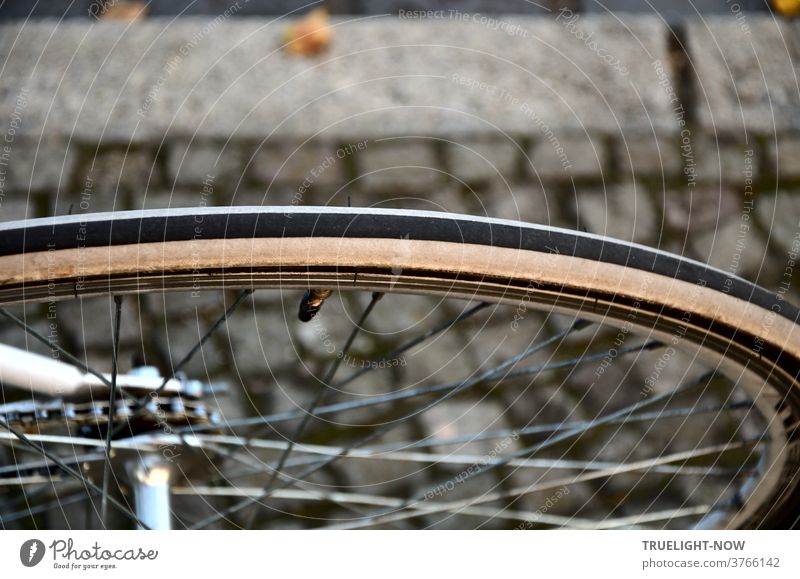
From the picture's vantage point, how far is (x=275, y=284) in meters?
0.36

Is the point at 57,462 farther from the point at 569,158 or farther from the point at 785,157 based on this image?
the point at 785,157

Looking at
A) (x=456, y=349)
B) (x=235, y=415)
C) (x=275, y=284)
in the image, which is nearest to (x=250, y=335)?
(x=235, y=415)

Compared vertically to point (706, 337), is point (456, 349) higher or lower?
higher

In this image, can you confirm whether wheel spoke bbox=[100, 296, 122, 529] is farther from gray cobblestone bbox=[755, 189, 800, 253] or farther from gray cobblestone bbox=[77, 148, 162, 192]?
gray cobblestone bbox=[755, 189, 800, 253]

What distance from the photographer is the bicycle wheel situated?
0.34 metres

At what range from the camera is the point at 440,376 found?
78 centimetres

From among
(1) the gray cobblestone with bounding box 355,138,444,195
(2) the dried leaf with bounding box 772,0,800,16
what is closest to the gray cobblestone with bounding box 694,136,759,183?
(2) the dried leaf with bounding box 772,0,800,16

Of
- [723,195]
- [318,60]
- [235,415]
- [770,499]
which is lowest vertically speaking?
[770,499]

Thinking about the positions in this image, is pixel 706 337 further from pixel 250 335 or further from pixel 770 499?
pixel 250 335

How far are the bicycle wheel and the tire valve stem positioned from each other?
18 millimetres

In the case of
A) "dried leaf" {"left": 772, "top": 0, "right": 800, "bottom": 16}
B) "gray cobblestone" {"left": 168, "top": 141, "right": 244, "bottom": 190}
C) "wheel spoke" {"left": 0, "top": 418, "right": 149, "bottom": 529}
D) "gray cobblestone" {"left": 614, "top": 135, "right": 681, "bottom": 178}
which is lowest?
"wheel spoke" {"left": 0, "top": 418, "right": 149, "bottom": 529}

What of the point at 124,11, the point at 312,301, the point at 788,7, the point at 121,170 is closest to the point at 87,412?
the point at 312,301

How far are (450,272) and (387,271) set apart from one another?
1.1 inches

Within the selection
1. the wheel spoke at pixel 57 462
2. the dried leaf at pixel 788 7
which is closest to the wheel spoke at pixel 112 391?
the wheel spoke at pixel 57 462
